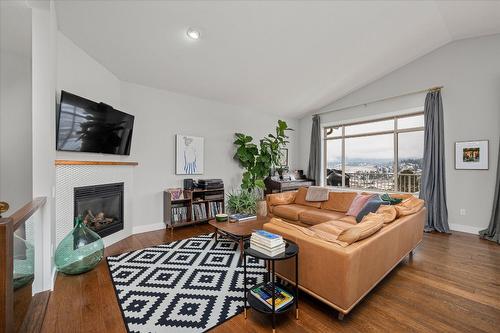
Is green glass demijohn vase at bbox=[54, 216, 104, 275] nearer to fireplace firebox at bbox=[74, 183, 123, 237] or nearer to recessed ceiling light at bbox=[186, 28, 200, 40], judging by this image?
fireplace firebox at bbox=[74, 183, 123, 237]

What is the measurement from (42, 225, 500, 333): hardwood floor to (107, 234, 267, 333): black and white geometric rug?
4.2 inches

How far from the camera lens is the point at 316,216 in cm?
348

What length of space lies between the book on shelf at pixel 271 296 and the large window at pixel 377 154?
440 cm

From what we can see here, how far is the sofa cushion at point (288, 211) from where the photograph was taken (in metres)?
3.78

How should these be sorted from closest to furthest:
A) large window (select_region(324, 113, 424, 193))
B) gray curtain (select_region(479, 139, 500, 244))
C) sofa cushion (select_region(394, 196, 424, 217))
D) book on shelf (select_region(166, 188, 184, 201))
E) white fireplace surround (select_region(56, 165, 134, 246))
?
sofa cushion (select_region(394, 196, 424, 217)) < white fireplace surround (select_region(56, 165, 134, 246)) < gray curtain (select_region(479, 139, 500, 244)) < book on shelf (select_region(166, 188, 184, 201)) < large window (select_region(324, 113, 424, 193))

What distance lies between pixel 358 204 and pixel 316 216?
0.65 m

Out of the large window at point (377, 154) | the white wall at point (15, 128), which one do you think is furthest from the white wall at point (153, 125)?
the large window at point (377, 154)

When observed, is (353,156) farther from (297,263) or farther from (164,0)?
(164,0)

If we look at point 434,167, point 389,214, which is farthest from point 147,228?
point 434,167

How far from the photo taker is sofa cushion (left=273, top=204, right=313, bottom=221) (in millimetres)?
3783

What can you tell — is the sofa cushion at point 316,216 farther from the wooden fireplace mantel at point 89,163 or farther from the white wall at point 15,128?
the white wall at point 15,128

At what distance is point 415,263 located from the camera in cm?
270

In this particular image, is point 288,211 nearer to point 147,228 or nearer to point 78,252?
point 147,228

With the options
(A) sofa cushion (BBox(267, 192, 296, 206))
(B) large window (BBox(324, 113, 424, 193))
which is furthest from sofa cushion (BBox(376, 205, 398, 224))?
(B) large window (BBox(324, 113, 424, 193))
